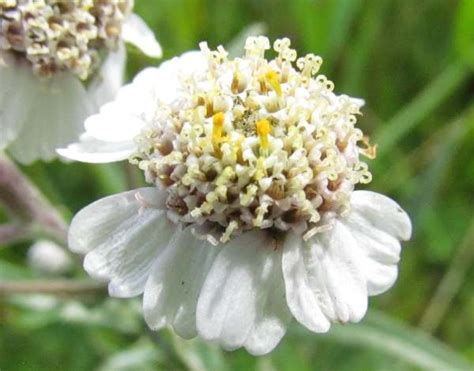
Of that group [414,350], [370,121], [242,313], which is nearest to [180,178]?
[242,313]

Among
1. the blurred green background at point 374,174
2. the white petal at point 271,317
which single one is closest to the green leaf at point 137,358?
the blurred green background at point 374,174

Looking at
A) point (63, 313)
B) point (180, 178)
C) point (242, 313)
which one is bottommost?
point (63, 313)

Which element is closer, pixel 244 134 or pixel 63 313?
pixel 244 134

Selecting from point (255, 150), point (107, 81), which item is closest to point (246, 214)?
point (255, 150)

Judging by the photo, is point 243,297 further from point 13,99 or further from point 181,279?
point 13,99

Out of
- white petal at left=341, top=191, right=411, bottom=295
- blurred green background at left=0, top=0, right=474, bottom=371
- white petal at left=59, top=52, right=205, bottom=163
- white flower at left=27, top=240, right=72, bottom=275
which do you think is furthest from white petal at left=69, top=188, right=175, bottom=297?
white flower at left=27, top=240, right=72, bottom=275

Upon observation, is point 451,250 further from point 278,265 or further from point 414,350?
point 278,265
